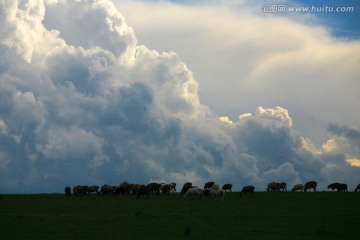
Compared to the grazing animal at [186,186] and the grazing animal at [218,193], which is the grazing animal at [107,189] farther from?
the grazing animal at [218,193]

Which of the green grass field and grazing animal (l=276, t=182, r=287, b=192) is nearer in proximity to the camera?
the green grass field

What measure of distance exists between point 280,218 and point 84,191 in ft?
148

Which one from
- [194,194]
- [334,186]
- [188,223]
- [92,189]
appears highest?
[334,186]

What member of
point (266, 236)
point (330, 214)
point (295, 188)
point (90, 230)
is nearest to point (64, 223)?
point (90, 230)

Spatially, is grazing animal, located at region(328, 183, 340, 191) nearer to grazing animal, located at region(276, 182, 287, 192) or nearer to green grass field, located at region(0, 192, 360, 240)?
grazing animal, located at region(276, 182, 287, 192)

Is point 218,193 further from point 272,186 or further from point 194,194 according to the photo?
point 272,186

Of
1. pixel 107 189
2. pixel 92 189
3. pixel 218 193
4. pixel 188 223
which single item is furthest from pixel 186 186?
pixel 188 223

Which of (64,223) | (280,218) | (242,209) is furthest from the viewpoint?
(242,209)

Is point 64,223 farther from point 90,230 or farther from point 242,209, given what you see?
point 242,209

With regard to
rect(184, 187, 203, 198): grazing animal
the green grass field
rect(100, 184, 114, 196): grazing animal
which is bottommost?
the green grass field

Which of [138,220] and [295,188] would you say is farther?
[295,188]

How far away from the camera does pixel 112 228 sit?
89.3ft

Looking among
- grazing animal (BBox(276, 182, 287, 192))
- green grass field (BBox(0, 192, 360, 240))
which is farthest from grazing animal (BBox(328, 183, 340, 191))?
green grass field (BBox(0, 192, 360, 240))

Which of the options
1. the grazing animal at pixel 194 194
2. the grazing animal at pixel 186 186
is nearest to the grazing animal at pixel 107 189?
the grazing animal at pixel 186 186
